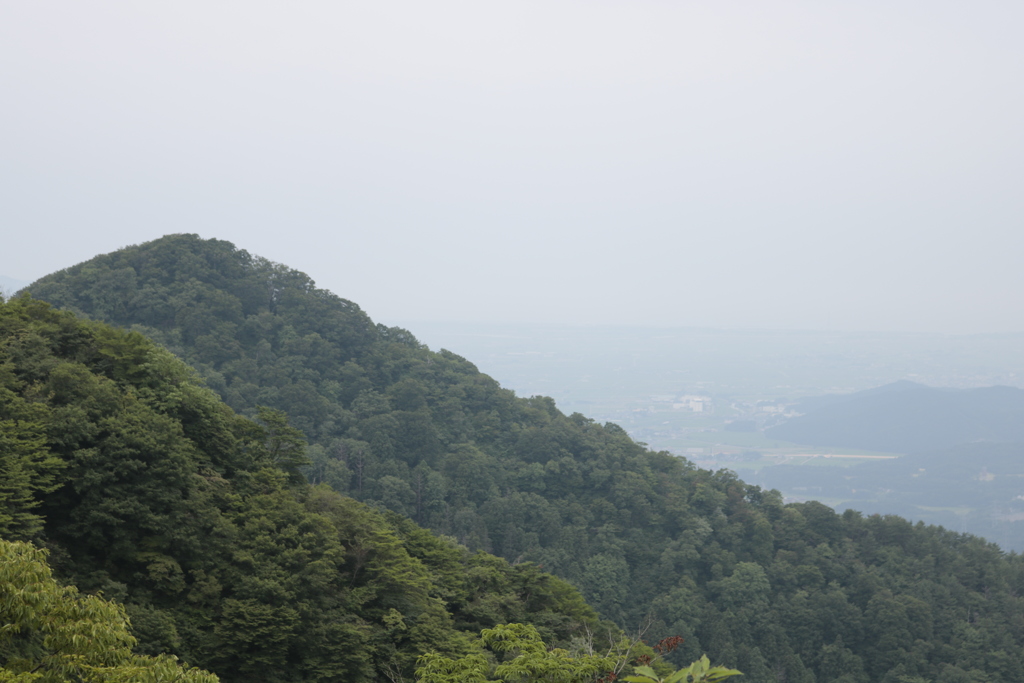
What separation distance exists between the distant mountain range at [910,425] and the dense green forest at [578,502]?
155 meters

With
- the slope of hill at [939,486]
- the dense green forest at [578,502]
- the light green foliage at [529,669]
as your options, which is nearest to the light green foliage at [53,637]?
the light green foliage at [529,669]

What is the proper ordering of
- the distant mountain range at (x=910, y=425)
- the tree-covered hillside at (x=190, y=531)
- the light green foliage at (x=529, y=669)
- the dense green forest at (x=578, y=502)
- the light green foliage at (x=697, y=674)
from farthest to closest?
the distant mountain range at (x=910, y=425)
the dense green forest at (x=578, y=502)
the tree-covered hillside at (x=190, y=531)
the light green foliage at (x=529, y=669)
the light green foliage at (x=697, y=674)

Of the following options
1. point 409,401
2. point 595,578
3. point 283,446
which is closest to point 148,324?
point 409,401

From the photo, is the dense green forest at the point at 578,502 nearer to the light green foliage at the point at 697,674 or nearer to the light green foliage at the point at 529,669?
the light green foliage at the point at 529,669

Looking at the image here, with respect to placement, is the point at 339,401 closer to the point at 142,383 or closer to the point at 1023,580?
the point at 142,383

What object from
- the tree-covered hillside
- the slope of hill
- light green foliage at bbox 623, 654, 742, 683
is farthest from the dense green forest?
the slope of hill

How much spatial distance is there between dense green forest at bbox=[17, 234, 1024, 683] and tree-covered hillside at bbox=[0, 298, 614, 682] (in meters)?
16.6

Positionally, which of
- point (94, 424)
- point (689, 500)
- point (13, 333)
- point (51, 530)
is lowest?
point (689, 500)

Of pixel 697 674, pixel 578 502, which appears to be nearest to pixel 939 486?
pixel 578 502

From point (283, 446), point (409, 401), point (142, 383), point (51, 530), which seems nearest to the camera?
point (51, 530)

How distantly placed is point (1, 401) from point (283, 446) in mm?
9619

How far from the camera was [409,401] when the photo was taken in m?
51.3

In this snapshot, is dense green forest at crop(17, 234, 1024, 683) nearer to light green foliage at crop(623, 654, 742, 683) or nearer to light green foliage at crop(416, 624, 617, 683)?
light green foliage at crop(416, 624, 617, 683)

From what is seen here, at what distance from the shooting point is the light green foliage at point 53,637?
20.6ft
